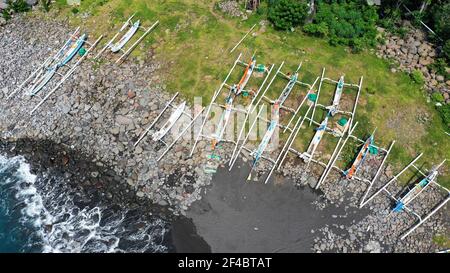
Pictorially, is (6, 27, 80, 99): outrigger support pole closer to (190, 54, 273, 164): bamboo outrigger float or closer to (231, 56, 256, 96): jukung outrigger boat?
(190, 54, 273, 164): bamboo outrigger float

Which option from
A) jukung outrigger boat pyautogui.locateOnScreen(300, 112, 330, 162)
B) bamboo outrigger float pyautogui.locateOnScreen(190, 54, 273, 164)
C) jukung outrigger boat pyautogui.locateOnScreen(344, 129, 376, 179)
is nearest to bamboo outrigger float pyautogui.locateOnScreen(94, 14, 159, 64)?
bamboo outrigger float pyautogui.locateOnScreen(190, 54, 273, 164)

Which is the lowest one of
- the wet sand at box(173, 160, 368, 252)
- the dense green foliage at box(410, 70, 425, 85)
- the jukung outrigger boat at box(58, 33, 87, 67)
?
the wet sand at box(173, 160, 368, 252)

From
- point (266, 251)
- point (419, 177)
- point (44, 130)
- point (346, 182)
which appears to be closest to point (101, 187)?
point (44, 130)

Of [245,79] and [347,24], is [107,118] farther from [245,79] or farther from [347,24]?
[347,24]

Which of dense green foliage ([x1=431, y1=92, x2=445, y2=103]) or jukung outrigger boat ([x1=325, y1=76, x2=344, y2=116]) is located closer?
jukung outrigger boat ([x1=325, y1=76, x2=344, y2=116])

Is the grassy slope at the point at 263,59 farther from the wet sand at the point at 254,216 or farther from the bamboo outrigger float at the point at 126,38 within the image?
the wet sand at the point at 254,216
